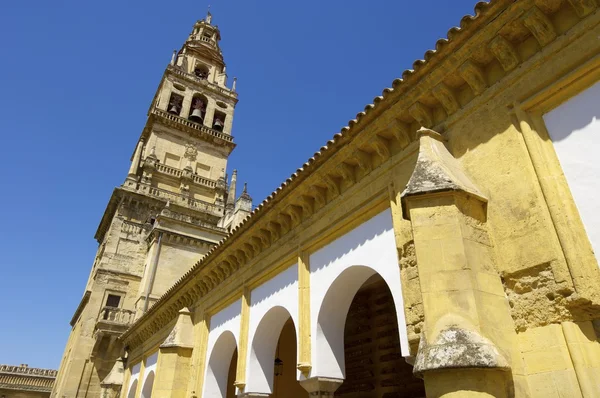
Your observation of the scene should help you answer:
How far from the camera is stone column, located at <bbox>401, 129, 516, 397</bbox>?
3.39 m

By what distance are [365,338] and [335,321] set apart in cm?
308

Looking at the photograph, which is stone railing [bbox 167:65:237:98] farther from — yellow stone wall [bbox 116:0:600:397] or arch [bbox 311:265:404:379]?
arch [bbox 311:265:404:379]

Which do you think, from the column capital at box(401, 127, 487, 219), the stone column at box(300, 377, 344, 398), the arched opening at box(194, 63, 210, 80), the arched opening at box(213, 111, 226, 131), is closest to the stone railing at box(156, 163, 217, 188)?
the arched opening at box(213, 111, 226, 131)

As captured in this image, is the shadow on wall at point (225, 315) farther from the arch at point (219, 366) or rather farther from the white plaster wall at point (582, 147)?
the white plaster wall at point (582, 147)

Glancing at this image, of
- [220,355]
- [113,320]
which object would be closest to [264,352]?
[220,355]

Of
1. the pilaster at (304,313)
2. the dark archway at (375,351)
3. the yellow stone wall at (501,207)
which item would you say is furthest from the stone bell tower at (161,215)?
the yellow stone wall at (501,207)

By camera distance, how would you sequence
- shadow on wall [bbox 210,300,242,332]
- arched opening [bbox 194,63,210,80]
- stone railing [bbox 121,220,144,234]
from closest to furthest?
shadow on wall [bbox 210,300,242,332] → stone railing [bbox 121,220,144,234] → arched opening [bbox 194,63,210,80]

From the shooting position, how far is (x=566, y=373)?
3463mm

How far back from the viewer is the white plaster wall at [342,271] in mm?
5762

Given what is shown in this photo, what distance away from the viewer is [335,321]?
656cm

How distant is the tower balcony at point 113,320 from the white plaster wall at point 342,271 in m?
15.0

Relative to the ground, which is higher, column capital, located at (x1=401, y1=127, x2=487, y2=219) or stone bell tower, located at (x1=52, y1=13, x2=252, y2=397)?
stone bell tower, located at (x1=52, y1=13, x2=252, y2=397)

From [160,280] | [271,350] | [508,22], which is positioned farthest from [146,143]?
[508,22]

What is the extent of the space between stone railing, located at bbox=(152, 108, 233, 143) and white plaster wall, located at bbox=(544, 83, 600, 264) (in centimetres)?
2536
